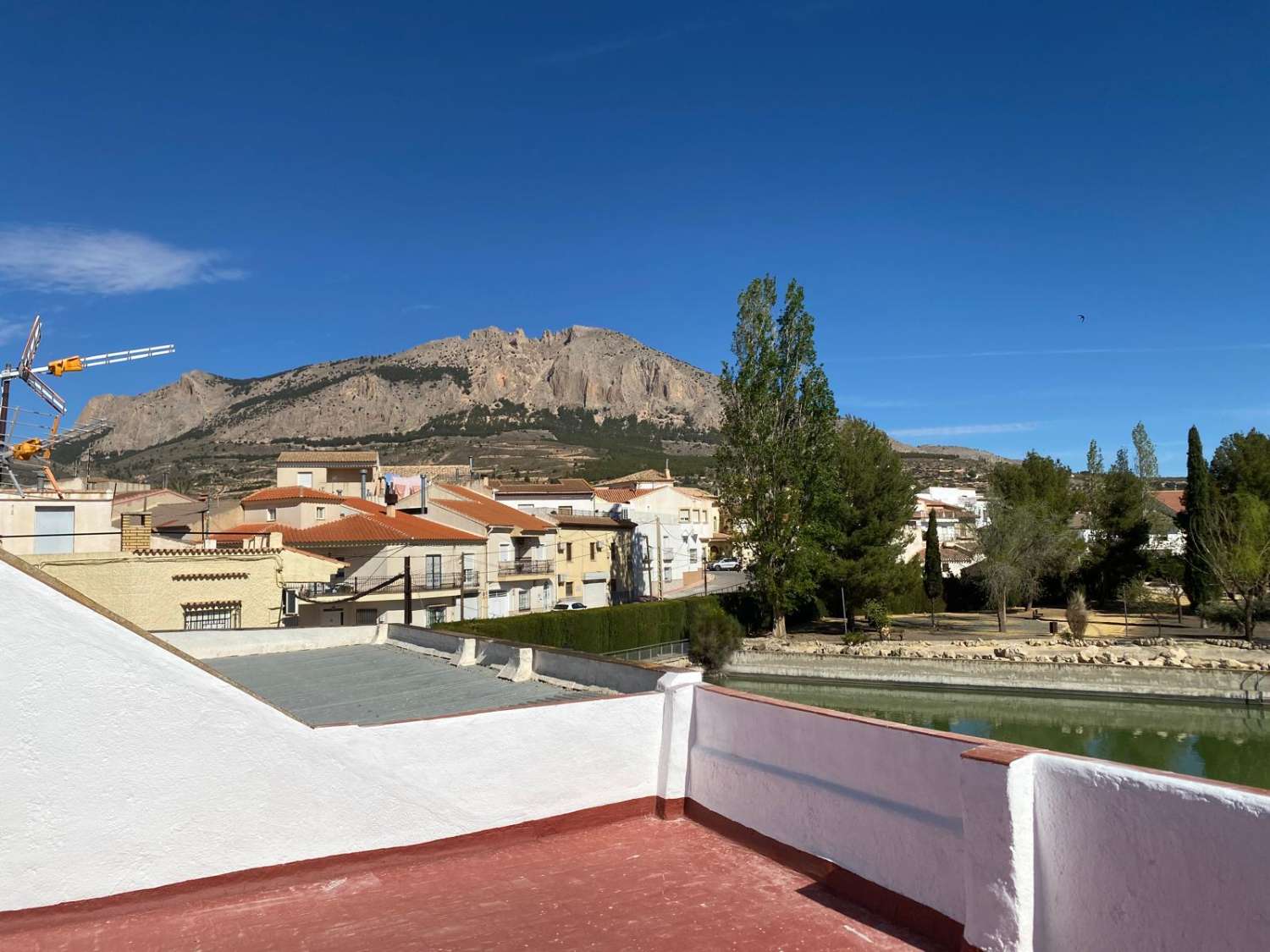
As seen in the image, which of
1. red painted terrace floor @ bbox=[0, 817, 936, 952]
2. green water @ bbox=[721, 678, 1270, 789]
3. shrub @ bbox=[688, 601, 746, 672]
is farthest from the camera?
shrub @ bbox=[688, 601, 746, 672]

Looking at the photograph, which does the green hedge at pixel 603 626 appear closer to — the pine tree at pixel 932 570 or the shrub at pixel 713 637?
the shrub at pixel 713 637

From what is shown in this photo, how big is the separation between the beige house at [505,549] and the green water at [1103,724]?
13.4 m

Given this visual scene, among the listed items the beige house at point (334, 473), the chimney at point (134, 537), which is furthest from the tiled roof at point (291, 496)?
the chimney at point (134, 537)

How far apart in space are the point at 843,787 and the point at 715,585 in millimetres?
48878

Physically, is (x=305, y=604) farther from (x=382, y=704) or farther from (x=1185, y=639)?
(x=1185, y=639)

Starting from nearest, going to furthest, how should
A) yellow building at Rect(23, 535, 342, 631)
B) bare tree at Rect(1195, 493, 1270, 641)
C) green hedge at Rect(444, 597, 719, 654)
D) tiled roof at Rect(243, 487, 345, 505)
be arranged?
yellow building at Rect(23, 535, 342, 631) < green hedge at Rect(444, 597, 719, 654) < bare tree at Rect(1195, 493, 1270, 641) < tiled roof at Rect(243, 487, 345, 505)

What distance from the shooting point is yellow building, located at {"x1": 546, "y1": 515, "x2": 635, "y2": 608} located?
42.3m

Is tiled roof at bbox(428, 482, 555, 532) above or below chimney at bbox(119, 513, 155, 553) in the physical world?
above

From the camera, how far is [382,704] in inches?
323

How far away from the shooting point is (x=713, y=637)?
32.5 m

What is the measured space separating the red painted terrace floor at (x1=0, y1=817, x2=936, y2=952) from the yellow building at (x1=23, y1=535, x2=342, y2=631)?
1496 centimetres

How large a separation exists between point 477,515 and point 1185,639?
26.9 meters

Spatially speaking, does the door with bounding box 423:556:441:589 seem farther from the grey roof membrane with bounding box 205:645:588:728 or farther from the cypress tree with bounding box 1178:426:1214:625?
the cypress tree with bounding box 1178:426:1214:625

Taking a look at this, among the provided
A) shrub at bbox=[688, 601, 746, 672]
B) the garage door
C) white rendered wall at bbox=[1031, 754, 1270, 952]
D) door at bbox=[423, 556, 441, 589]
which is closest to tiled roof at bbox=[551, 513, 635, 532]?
the garage door
